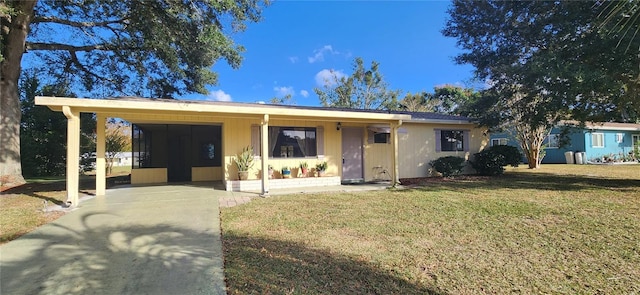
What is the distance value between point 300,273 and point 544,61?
31.8 feet

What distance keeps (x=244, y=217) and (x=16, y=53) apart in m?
11.3

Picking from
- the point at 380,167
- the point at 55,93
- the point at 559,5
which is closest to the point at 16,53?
the point at 55,93

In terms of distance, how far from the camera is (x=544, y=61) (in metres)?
8.70

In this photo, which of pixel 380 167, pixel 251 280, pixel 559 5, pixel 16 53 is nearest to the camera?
pixel 251 280

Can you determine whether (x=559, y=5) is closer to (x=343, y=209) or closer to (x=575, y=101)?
(x=575, y=101)

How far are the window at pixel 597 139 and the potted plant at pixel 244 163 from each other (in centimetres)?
2389

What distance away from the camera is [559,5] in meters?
9.16

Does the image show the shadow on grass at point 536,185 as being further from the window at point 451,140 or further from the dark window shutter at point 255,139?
the dark window shutter at point 255,139

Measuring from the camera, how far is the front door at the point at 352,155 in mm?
10875

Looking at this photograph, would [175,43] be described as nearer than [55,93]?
Yes

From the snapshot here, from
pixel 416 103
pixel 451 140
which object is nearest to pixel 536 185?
pixel 451 140

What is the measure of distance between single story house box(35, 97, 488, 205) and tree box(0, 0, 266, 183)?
282 centimetres

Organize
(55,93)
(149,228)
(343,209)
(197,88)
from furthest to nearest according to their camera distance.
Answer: (197,88), (55,93), (343,209), (149,228)

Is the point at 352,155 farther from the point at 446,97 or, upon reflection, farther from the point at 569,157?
the point at 446,97
